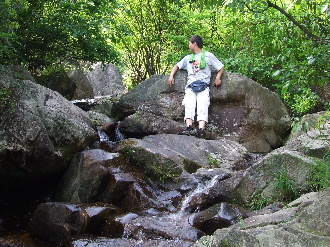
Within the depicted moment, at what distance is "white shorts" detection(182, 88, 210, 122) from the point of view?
7582 mm

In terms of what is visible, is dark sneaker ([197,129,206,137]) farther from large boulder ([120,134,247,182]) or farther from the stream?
the stream

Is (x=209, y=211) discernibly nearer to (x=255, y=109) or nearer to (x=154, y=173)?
(x=154, y=173)

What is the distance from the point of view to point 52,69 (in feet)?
32.4

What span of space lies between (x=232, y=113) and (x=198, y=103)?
1.00 meters

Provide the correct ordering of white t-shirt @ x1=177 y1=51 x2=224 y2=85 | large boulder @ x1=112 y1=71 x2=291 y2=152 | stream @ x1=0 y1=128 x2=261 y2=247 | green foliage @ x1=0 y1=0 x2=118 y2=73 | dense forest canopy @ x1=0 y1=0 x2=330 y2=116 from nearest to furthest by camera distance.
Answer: dense forest canopy @ x1=0 y1=0 x2=330 y2=116, stream @ x1=0 y1=128 x2=261 y2=247, green foliage @ x1=0 y1=0 x2=118 y2=73, white t-shirt @ x1=177 y1=51 x2=224 y2=85, large boulder @ x1=112 y1=71 x2=291 y2=152

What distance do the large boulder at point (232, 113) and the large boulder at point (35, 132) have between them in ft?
7.24

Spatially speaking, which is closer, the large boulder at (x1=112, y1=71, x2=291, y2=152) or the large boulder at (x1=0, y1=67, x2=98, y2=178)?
the large boulder at (x1=0, y1=67, x2=98, y2=178)

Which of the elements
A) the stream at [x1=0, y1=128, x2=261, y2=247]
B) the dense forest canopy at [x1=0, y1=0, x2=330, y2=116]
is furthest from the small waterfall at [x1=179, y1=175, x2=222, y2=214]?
the dense forest canopy at [x1=0, y1=0, x2=330, y2=116]

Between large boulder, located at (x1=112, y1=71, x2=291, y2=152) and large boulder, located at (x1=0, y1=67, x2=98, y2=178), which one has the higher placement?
large boulder, located at (x1=112, y1=71, x2=291, y2=152)

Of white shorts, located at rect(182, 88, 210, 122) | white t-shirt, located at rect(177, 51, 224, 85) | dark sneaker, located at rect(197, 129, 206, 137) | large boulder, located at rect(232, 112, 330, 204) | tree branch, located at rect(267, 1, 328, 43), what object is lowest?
large boulder, located at rect(232, 112, 330, 204)

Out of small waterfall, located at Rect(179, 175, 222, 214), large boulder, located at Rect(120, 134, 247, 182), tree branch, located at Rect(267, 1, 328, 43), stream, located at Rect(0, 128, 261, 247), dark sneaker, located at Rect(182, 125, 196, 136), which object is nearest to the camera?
tree branch, located at Rect(267, 1, 328, 43)

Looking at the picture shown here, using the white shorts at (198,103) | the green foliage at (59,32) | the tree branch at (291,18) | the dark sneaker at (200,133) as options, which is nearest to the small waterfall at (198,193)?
the dark sneaker at (200,133)

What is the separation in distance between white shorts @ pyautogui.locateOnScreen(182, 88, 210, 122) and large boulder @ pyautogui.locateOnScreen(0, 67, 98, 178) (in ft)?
7.61

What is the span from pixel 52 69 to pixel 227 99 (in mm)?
4733
